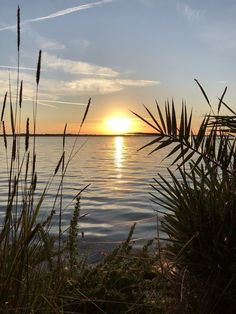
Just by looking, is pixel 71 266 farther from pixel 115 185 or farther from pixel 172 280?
pixel 115 185

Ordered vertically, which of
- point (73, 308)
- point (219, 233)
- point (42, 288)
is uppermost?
point (219, 233)

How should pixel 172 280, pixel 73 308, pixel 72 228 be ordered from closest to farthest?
1. pixel 172 280
2. pixel 73 308
3. pixel 72 228

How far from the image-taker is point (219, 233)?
2920 mm

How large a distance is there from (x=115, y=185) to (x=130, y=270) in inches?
686

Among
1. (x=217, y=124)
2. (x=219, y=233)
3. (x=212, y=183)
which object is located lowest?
(x=219, y=233)

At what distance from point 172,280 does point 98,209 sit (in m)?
10.6

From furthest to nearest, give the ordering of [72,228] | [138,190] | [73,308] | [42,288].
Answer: [138,190]
[72,228]
[73,308]
[42,288]

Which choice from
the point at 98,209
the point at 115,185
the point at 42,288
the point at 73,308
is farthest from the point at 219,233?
the point at 115,185

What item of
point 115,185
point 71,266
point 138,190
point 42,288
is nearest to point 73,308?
point 71,266

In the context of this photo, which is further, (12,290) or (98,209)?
(98,209)

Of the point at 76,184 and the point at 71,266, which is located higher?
the point at 71,266

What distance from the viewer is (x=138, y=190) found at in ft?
64.2

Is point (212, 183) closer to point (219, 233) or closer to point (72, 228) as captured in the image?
point (219, 233)

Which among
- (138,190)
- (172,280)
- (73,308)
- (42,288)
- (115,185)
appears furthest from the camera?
(115,185)
